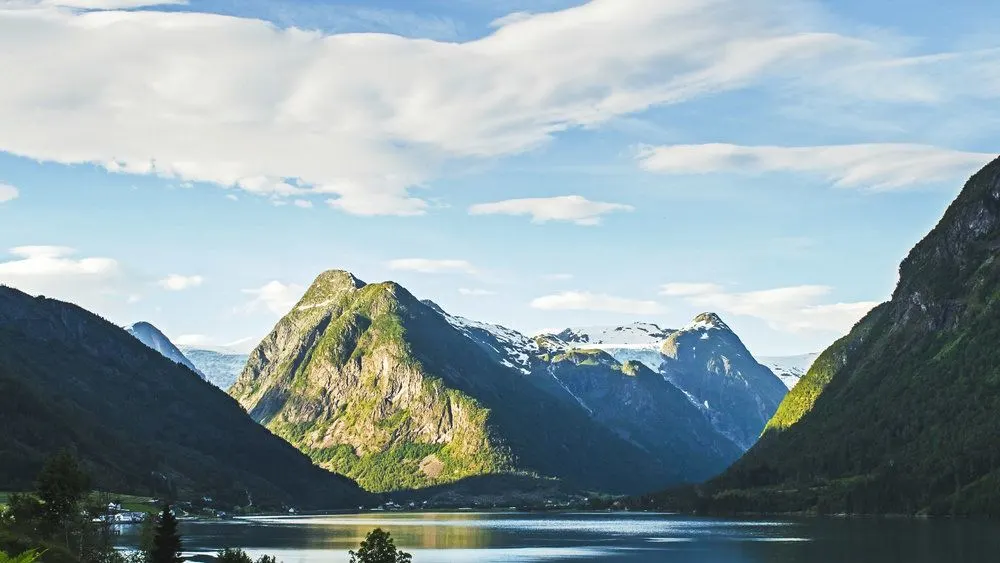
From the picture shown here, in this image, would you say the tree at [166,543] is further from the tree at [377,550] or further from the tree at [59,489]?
the tree at [59,489]

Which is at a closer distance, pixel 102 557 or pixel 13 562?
pixel 13 562

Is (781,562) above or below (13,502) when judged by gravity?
below

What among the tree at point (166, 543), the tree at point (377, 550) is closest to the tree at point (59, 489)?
the tree at point (377, 550)

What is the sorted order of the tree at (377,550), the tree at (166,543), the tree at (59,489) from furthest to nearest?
1. the tree at (59,489)
2. the tree at (377,550)
3. the tree at (166,543)

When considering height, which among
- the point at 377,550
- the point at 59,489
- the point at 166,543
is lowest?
the point at 377,550

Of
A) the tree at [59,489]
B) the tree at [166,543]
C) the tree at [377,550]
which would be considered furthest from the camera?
the tree at [59,489]

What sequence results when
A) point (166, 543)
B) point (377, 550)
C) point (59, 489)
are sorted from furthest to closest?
1. point (59, 489)
2. point (377, 550)
3. point (166, 543)

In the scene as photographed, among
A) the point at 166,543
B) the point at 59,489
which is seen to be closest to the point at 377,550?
the point at 166,543

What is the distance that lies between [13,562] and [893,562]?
157352 millimetres

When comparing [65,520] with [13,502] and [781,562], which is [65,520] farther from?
[781,562]

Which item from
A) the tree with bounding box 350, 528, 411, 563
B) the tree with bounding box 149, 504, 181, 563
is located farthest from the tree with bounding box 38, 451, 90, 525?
the tree with bounding box 149, 504, 181, 563

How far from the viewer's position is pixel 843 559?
19712 cm

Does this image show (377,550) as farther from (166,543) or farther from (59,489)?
(59,489)

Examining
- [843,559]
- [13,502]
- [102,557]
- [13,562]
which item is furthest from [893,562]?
[13,562]
